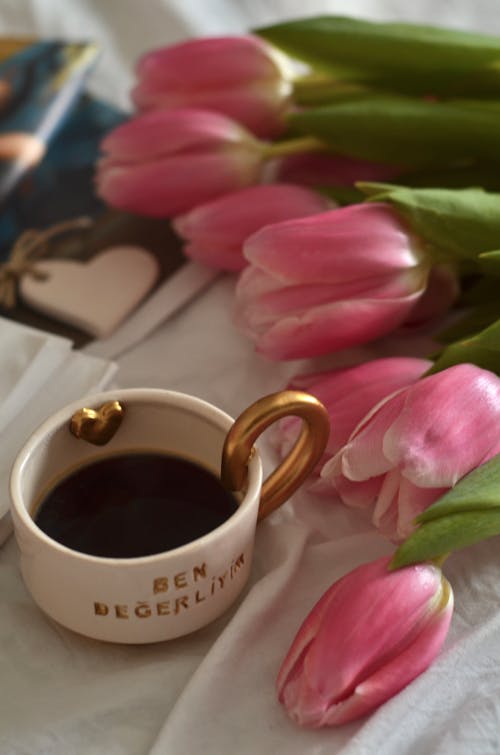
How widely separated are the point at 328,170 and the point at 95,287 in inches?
7.1

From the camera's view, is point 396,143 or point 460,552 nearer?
point 460,552

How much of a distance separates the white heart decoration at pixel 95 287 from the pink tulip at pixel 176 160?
42mm

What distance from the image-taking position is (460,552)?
527mm

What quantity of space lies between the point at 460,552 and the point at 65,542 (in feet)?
0.64

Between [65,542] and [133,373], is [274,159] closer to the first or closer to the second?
[133,373]

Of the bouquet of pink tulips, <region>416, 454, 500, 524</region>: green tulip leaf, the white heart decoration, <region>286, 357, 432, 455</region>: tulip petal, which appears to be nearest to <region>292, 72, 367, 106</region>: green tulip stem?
the bouquet of pink tulips

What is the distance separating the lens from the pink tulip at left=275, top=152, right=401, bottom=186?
0.72m

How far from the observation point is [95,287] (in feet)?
2.34

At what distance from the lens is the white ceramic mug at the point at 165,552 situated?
1.47ft

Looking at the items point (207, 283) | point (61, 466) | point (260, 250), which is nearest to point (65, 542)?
point (61, 466)

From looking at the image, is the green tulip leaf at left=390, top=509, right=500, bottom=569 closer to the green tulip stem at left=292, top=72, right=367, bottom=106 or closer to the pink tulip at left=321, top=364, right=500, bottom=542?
the pink tulip at left=321, top=364, right=500, bottom=542

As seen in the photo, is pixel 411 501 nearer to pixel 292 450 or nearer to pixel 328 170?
pixel 292 450

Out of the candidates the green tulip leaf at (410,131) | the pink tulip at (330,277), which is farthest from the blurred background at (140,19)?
the pink tulip at (330,277)

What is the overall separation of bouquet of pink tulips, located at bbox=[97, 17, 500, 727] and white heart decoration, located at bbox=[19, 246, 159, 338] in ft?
0.14
